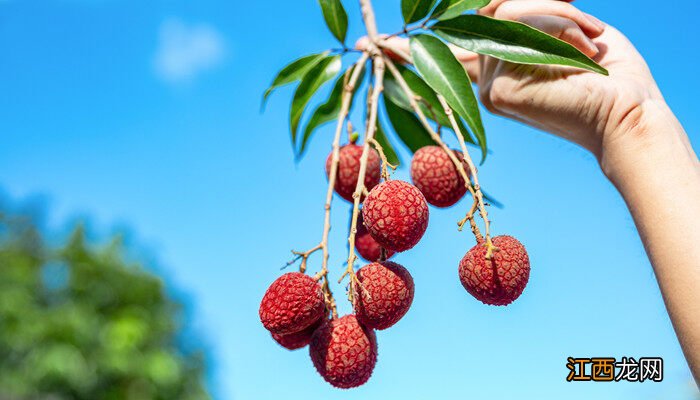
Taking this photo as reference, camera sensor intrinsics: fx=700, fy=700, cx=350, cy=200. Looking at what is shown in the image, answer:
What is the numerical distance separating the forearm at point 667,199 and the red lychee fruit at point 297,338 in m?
0.53

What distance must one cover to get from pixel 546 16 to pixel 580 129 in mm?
236

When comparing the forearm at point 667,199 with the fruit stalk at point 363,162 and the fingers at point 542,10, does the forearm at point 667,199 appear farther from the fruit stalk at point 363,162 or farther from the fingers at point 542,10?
the fruit stalk at point 363,162

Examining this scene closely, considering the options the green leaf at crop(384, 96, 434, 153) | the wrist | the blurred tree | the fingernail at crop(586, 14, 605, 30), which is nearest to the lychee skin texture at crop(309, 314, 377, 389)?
Result: the green leaf at crop(384, 96, 434, 153)

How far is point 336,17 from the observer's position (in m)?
1.22

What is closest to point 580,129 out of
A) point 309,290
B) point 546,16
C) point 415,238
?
point 546,16

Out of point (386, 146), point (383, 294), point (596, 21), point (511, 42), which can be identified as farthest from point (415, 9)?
point (383, 294)

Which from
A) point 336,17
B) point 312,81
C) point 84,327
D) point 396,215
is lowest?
point 396,215

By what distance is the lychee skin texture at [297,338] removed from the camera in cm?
98

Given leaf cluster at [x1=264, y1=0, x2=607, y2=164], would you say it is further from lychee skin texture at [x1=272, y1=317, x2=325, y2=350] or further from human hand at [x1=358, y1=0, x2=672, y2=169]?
lychee skin texture at [x1=272, y1=317, x2=325, y2=350]

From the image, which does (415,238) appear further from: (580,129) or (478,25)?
(580,129)

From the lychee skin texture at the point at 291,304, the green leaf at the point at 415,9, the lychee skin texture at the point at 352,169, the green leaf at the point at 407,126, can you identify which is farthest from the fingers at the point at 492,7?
the lychee skin texture at the point at 291,304

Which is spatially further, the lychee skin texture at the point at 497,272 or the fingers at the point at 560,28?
the fingers at the point at 560,28

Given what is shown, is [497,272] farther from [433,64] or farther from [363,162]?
[433,64]

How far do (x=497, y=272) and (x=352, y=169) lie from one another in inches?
11.9
